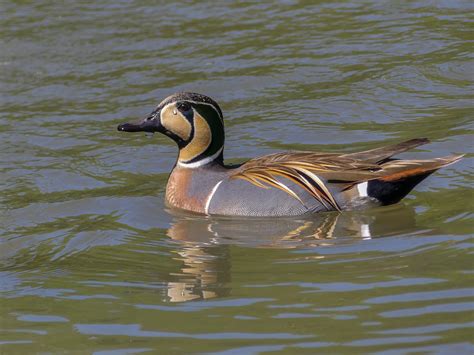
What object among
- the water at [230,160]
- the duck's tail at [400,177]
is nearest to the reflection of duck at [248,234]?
the water at [230,160]

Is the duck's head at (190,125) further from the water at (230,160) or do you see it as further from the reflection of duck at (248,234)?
the reflection of duck at (248,234)

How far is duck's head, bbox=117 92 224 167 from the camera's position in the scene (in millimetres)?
11117

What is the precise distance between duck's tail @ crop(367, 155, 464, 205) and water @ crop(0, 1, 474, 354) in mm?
178

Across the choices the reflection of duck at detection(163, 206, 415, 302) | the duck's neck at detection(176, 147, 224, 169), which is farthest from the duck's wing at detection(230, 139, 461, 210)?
the duck's neck at detection(176, 147, 224, 169)

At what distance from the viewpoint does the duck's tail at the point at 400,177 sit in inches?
401

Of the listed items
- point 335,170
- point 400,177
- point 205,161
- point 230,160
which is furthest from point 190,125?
point 400,177

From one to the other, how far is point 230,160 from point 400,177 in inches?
104

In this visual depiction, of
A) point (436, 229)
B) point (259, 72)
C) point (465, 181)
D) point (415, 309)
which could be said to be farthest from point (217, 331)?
point (259, 72)

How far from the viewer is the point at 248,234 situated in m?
9.95

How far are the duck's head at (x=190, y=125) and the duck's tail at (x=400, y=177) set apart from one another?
67.4 inches

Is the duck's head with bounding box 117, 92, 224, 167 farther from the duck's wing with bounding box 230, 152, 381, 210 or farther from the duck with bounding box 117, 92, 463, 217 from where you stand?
the duck's wing with bounding box 230, 152, 381, 210

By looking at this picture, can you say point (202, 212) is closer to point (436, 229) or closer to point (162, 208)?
point (162, 208)

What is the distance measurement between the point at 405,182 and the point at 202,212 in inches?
74.5

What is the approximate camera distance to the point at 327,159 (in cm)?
1053
